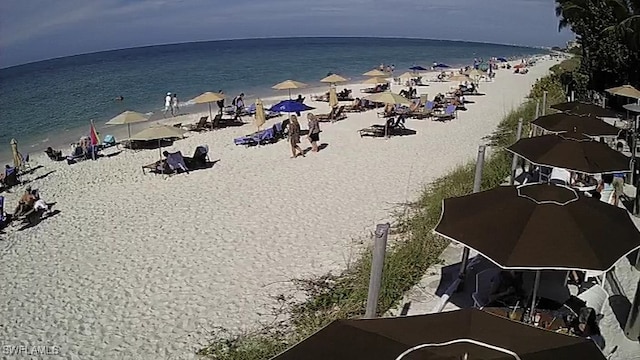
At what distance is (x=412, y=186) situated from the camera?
11164 mm

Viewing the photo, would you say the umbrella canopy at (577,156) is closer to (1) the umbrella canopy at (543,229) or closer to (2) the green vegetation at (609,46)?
(1) the umbrella canopy at (543,229)

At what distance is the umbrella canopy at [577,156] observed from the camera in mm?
6744

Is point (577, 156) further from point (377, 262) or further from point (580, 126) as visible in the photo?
point (377, 262)

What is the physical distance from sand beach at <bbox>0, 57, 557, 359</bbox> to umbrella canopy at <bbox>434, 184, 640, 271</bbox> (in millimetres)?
3105

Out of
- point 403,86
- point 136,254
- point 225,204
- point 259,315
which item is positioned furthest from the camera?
point 403,86

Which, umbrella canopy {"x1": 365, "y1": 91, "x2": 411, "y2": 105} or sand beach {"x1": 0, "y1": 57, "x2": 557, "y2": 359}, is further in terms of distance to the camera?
umbrella canopy {"x1": 365, "y1": 91, "x2": 411, "y2": 105}

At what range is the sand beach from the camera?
6.33 meters

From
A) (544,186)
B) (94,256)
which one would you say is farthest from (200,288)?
(544,186)

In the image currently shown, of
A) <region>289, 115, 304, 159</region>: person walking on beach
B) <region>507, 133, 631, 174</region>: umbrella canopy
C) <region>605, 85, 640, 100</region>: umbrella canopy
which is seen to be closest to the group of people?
<region>289, 115, 304, 159</region>: person walking on beach

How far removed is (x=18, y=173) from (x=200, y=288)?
10.8 meters

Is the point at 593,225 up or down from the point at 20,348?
up

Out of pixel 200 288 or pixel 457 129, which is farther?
pixel 457 129

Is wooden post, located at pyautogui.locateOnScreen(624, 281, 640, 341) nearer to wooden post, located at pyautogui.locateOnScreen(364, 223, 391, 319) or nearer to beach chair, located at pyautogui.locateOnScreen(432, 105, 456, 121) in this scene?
wooden post, located at pyautogui.locateOnScreen(364, 223, 391, 319)

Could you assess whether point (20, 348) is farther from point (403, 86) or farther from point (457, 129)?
point (403, 86)
